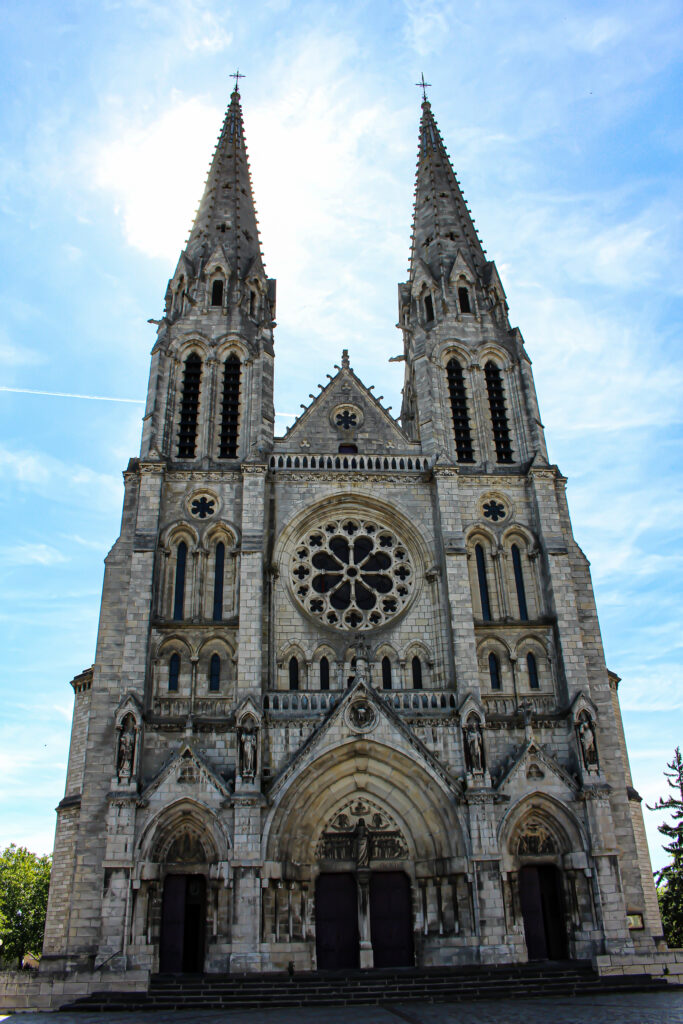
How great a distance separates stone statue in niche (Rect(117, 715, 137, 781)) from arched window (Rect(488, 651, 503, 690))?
1003 cm

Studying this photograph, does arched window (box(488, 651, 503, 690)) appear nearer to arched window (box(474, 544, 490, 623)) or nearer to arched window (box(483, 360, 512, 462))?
arched window (box(474, 544, 490, 623))

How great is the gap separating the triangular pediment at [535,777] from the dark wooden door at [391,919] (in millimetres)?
3608

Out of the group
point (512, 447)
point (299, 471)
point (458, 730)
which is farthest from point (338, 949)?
point (512, 447)

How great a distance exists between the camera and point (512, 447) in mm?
26844

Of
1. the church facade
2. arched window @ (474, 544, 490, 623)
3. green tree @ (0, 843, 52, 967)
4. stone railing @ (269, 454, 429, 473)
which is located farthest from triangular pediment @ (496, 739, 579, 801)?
green tree @ (0, 843, 52, 967)

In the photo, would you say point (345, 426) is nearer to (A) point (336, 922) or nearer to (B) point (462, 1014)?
(A) point (336, 922)

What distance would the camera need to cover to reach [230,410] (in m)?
27.0

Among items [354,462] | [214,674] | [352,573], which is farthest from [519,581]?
[214,674]

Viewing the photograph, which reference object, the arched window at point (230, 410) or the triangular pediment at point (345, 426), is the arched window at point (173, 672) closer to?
the arched window at point (230, 410)

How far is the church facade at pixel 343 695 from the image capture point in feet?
61.9

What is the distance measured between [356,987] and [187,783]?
6.12 meters

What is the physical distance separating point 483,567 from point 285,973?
490 inches

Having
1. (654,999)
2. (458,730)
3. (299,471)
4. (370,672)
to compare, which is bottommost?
(654,999)

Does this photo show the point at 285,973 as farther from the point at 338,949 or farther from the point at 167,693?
the point at 167,693
